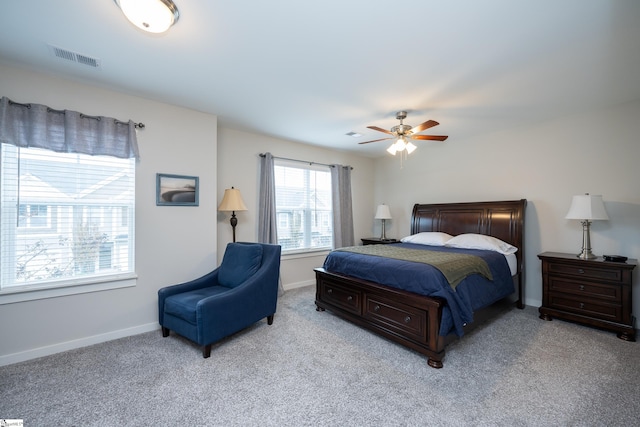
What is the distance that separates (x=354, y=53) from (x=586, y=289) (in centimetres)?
360

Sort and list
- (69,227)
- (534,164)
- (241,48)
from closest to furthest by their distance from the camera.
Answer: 1. (241,48)
2. (69,227)
3. (534,164)

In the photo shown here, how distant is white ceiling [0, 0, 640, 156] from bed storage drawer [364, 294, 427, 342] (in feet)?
7.29

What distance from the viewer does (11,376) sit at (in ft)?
7.04

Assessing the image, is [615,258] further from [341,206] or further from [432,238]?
[341,206]

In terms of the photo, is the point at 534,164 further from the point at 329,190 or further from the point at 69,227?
the point at 69,227

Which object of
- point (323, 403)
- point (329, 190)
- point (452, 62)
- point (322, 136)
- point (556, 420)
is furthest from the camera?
point (329, 190)

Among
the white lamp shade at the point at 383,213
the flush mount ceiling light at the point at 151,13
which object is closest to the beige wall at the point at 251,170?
the white lamp shade at the point at 383,213

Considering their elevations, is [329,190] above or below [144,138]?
below

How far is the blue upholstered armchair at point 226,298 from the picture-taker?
245 cm

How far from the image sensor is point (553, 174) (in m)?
3.66

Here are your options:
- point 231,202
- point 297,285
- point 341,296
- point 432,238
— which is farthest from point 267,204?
→ point 432,238

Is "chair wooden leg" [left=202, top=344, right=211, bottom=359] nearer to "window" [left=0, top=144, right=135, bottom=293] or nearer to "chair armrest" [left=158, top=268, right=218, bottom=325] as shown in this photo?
"chair armrest" [left=158, top=268, right=218, bottom=325]

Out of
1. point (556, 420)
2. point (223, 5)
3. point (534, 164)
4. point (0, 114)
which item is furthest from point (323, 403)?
point (534, 164)

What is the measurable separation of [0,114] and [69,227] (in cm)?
107
